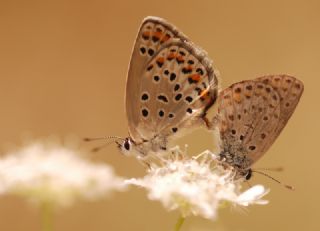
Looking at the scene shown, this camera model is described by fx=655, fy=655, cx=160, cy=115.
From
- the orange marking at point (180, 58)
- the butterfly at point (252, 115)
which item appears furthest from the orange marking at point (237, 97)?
the orange marking at point (180, 58)

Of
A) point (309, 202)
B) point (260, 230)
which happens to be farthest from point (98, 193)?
point (309, 202)

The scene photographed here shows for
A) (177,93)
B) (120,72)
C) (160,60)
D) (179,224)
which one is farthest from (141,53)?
(120,72)

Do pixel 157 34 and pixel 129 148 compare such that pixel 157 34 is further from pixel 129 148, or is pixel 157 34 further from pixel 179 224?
pixel 179 224

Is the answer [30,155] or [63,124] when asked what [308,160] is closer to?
[63,124]

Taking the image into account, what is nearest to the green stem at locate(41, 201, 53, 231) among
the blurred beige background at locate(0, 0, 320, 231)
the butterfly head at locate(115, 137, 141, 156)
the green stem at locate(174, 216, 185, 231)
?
the green stem at locate(174, 216, 185, 231)

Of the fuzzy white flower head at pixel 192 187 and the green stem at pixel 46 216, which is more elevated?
the green stem at pixel 46 216

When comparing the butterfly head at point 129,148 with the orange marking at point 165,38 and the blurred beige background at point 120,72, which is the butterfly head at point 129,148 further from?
the blurred beige background at point 120,72

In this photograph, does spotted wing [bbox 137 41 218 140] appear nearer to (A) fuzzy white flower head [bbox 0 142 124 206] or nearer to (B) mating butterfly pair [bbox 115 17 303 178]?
(B) mating butterfly pair [bbox 115 17 303 178]
